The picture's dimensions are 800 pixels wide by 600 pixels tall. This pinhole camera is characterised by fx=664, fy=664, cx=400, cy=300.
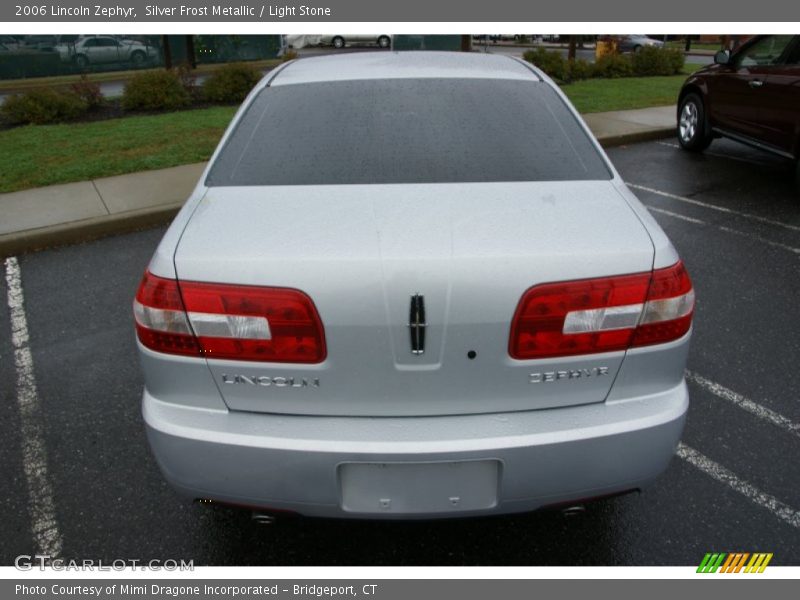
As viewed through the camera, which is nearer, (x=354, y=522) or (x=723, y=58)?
(x=354, y=522)

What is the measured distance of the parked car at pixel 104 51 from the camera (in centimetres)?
2584

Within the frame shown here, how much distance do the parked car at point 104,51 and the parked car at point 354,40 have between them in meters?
12.8

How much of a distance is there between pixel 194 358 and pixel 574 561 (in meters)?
1.50

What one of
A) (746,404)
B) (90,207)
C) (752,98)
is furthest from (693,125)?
(90,207)

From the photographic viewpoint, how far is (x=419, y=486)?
186cm

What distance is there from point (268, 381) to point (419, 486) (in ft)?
1.69

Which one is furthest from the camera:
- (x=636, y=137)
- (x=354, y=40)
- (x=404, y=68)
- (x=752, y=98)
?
(x=354, y=40)

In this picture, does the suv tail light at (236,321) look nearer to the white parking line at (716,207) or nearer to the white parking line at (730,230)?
the white parking line at (730,230)

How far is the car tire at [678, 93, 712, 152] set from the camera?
28.0 ft

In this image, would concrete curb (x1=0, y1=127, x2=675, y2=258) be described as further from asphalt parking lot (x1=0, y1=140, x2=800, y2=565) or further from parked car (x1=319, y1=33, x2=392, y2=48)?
parked car (x1=319, y1=33, x2=392, y2=48)

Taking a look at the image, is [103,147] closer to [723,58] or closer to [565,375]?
[723,58]

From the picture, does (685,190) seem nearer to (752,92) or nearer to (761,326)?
(752,92)

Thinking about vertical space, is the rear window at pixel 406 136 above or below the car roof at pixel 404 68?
below

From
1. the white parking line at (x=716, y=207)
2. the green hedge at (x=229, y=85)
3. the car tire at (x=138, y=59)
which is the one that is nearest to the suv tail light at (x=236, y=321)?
the white parking line at (x=716, y=207)
